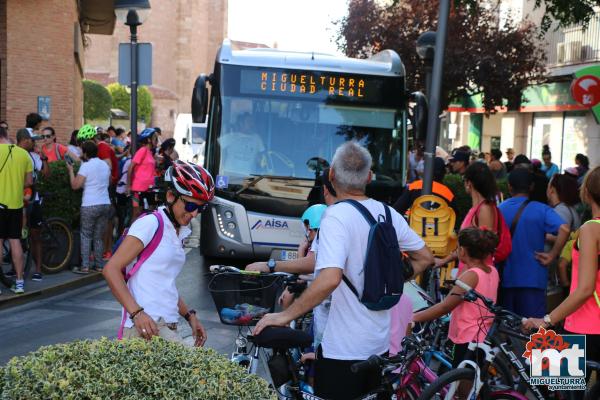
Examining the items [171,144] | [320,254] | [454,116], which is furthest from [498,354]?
[454,116]

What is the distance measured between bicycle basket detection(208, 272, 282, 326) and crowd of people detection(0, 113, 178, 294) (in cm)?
345

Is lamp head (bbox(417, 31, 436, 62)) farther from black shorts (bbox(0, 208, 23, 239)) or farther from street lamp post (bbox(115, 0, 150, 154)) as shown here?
street lamp post (bbox(115, 0, 150, 154))

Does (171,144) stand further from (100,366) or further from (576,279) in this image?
(100,366)

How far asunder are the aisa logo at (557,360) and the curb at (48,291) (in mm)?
6867

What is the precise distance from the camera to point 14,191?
10117mm

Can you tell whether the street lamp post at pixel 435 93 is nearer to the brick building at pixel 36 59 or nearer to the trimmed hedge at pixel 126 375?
the trimmed hedge at pixel 126 375

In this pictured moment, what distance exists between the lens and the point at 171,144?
1573 cm

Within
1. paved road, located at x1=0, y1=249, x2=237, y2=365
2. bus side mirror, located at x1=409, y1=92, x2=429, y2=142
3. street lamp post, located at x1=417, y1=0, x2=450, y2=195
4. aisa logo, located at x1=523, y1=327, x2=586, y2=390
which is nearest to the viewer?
aisa logo, located at x1=523, y1=327, x2=586, y2=390

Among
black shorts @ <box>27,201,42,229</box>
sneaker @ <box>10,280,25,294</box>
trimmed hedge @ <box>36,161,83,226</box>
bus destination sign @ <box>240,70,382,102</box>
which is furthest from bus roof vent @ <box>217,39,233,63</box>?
sneaker @ <box>10,280,25,294</box>

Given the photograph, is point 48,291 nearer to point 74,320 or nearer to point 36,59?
point 74,320

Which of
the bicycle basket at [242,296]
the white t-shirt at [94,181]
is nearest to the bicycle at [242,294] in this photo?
the bicycle basket at [242,296]

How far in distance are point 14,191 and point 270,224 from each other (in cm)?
370

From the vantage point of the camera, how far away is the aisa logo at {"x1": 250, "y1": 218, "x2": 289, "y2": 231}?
12.5 metres

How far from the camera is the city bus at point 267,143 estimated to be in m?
12.5
